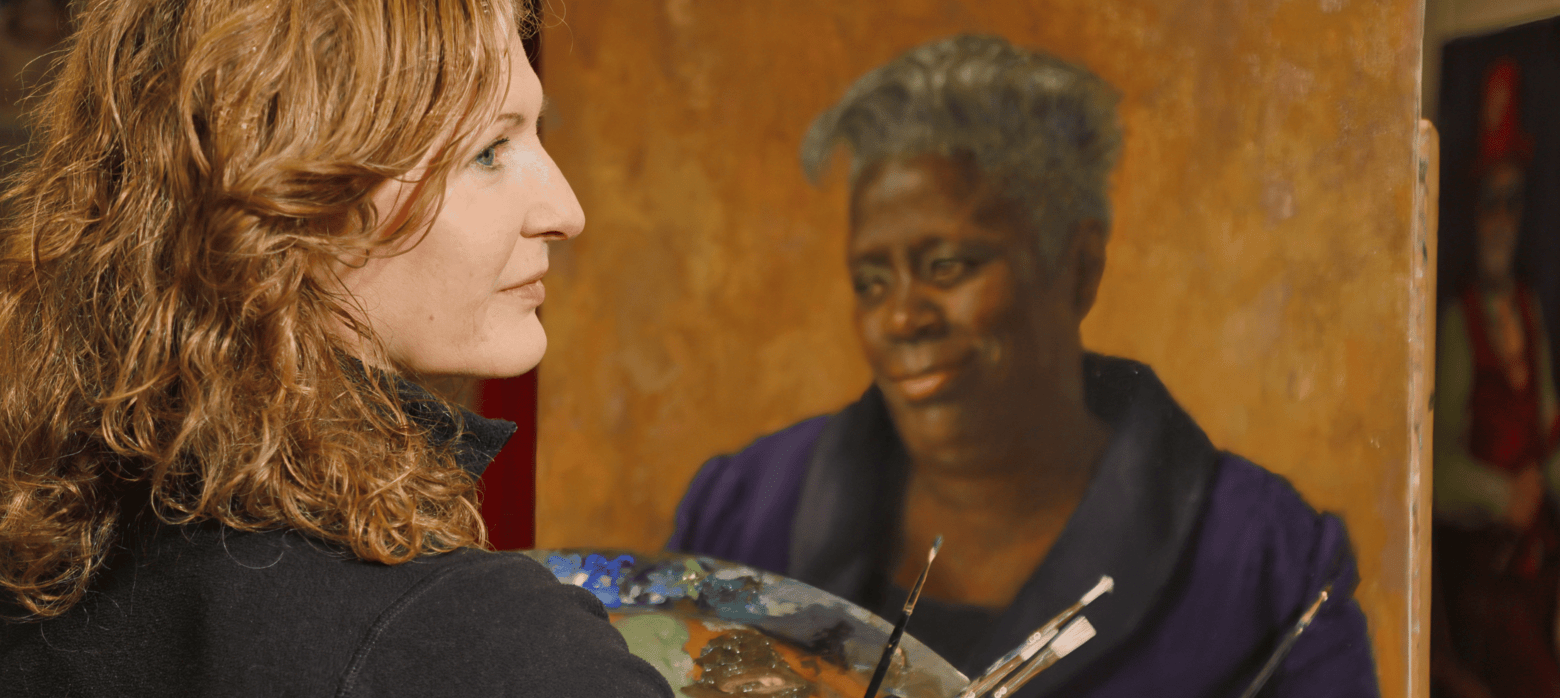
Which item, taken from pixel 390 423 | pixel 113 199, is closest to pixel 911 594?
pixel 390 423

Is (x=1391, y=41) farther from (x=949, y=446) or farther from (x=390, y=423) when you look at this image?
(x=390, y=423)

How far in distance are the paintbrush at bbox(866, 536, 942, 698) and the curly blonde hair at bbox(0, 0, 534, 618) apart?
1.65 feet

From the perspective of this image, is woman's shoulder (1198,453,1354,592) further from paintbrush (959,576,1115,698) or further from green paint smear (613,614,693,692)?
green paint smear (613,614,693,692)

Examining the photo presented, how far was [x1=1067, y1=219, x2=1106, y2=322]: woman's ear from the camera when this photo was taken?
84cm

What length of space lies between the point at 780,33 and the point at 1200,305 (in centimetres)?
50

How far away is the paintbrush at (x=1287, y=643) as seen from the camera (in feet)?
2.56

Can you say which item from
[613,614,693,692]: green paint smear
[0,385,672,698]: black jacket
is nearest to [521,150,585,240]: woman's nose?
[0,385,672,698]: black jacket

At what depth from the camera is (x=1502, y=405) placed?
768 mm

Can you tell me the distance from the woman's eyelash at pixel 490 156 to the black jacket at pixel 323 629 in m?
0.18

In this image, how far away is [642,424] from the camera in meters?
1.13

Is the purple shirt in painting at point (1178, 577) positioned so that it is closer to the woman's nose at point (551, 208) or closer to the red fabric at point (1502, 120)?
the red fabric at point (1502, 120)

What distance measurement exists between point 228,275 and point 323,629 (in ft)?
0.47

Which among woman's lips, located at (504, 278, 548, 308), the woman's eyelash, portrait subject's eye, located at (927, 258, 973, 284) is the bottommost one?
portrait subject's eye, located at (927, 258, 973, 284)

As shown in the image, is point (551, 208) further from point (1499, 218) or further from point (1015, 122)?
point (1499, 218)
